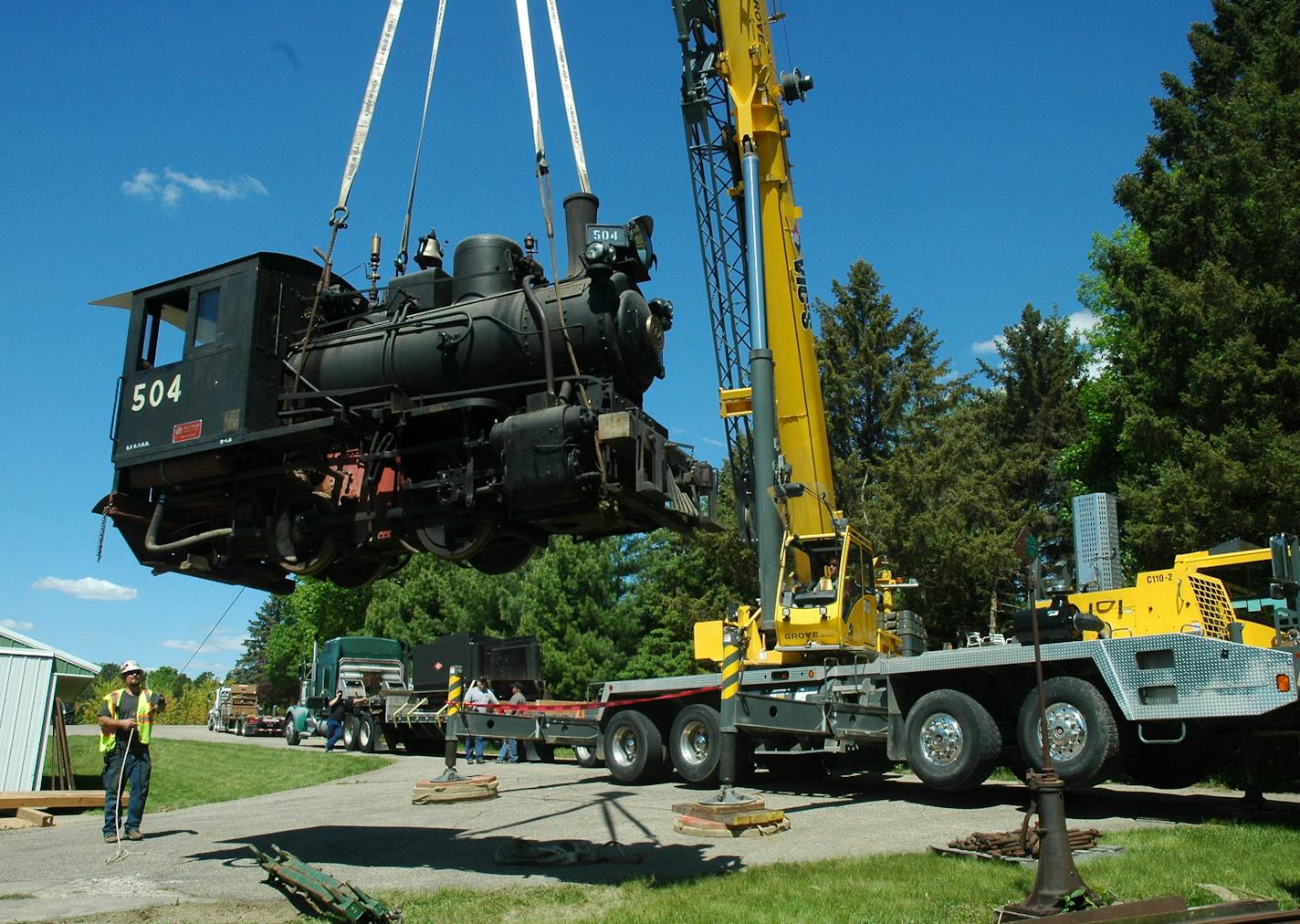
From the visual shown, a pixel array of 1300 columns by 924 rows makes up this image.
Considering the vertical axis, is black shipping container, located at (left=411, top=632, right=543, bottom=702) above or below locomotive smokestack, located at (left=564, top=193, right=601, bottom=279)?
below

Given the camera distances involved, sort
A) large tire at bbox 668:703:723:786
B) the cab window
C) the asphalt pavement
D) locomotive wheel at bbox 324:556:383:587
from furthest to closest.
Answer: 1. large tire at bbox 668:703:723:786
2. locomotive wheel at bbox 324:556:383:587
3. the cab window
4. the asphalt pavement

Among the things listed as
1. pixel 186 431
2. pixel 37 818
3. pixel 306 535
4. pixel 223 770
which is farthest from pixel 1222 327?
pixel 223 770

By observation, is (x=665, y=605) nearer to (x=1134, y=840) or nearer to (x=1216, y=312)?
(x=1216, y=312)

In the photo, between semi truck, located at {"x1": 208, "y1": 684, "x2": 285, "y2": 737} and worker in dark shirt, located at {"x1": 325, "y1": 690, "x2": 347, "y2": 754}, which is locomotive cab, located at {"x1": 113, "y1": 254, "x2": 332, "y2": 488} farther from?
semi truck, located at {"x1": 208, "y1": 684, "x2": 285, "y2": 737}

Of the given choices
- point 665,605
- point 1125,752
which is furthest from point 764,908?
point 665,605

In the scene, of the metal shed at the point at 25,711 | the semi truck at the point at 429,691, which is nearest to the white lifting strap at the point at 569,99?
the metal shed at the point at 25,711

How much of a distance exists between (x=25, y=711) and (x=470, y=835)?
1161cm

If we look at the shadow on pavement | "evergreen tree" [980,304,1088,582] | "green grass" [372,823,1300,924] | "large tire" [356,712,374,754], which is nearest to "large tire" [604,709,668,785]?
the shadow on pavement

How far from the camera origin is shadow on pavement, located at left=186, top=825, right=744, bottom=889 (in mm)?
7961

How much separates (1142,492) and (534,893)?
1895 cm

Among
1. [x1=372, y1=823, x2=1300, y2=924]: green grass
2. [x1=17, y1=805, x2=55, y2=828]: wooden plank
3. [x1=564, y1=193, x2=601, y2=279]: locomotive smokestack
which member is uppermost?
[x1=564, y1=193, x2=601, y2=279]: locomotive smokestack

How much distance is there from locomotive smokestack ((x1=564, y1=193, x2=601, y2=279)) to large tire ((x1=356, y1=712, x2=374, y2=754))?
22.1m

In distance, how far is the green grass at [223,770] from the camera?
17969 millimetres

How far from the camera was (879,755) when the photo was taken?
550 inches
